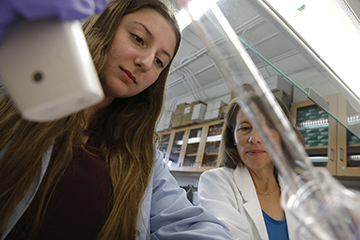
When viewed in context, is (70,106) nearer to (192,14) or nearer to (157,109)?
(192,14)

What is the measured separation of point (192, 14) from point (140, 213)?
20.0 inches

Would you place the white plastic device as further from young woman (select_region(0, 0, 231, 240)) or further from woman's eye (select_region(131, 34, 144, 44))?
woman's eye (select_region(131, 34, 144, 44))

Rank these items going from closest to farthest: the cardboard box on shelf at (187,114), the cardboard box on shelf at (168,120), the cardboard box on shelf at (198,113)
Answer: the cardboard box on shelf at (198,113), the cardboard box on shelf at (187,114), the cardboard box on shelf at (168,120)

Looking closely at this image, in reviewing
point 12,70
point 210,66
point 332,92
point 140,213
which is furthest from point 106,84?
point 210,66

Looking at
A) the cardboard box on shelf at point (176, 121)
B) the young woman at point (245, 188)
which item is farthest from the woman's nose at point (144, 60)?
the cardboard box on shelf at point (176, 121)

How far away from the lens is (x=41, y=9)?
0.48ft

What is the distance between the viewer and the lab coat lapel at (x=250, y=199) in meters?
0.89

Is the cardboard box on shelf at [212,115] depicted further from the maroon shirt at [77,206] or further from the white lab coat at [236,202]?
the maroon shirt at [77,206]

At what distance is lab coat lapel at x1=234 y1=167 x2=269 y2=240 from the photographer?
0.89m

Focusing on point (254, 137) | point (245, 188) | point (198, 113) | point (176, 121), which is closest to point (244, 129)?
point (254, 137)

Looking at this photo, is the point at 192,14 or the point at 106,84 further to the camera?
the point at 106,84

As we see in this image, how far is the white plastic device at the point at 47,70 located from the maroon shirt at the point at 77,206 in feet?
1.27

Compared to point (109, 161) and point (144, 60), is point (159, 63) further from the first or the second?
point (109, 161)

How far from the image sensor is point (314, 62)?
20.6 inches
